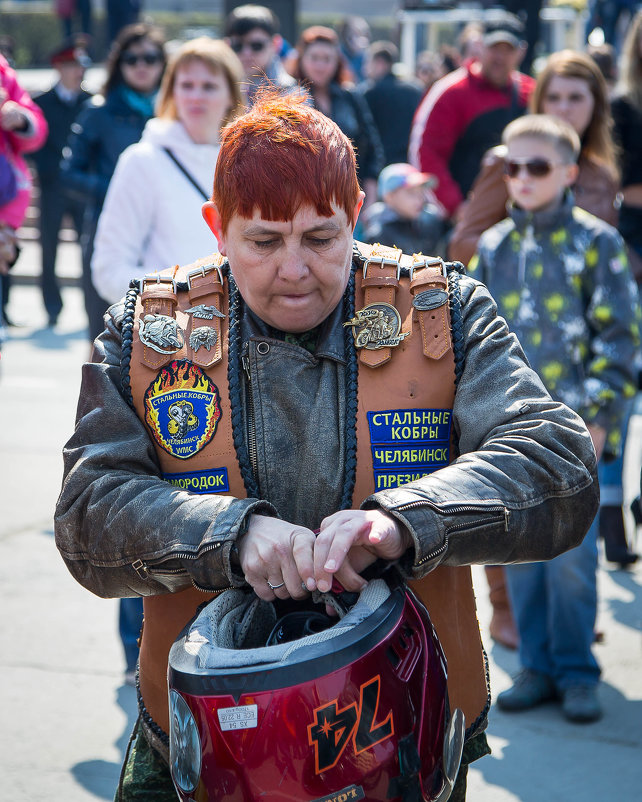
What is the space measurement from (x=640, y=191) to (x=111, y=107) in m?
2.93

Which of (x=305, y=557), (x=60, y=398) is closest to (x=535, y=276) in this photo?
(x=305, y=557)

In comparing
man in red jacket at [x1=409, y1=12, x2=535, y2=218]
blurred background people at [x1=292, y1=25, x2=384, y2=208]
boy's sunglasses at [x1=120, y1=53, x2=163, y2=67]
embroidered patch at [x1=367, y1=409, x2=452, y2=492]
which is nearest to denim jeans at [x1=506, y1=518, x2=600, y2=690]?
embroidered patch at [x1=367, y1=409, x2=452, y2=492]

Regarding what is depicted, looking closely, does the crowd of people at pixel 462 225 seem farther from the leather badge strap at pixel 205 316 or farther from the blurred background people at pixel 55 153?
the blurred background people at pixel 55 153

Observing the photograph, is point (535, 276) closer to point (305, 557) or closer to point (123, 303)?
point (123, 303)

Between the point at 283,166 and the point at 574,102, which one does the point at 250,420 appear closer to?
the point at 283,166

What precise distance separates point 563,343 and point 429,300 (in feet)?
6.71

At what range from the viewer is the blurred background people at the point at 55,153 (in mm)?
11555

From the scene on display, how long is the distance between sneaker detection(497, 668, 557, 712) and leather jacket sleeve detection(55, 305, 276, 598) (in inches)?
91.3

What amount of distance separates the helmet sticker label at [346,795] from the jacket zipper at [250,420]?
681mm

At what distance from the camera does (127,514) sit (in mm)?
2031

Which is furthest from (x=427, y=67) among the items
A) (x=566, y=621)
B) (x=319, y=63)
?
(x=566, y=621)

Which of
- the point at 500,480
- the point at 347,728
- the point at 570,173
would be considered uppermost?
the point at 570,173

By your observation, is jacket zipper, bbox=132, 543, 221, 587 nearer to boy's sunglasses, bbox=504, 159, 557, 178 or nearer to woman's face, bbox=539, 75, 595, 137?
boy's sunglasses, bbox=504, 159, 557, 178

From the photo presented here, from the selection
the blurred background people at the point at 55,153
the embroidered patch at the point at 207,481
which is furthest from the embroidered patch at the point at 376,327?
the blurred background people at the point at 55,153
